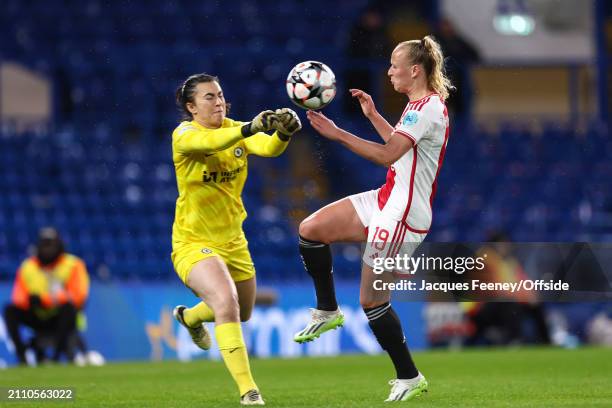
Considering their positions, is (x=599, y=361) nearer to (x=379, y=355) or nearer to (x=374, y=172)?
(x=379, y=355)

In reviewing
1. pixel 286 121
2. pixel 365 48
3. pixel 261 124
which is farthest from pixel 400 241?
pixel 365 48

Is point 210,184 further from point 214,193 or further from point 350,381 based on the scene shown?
point 350,381

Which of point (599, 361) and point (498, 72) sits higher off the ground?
point (498, 72)

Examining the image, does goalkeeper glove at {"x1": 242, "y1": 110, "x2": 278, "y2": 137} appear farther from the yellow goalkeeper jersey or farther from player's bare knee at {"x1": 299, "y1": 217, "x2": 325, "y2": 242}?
player's bare knee at {"x1": 299, "y1": 217, "x2": 325, "y2": 242}

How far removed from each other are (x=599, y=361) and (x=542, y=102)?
38.3 ft

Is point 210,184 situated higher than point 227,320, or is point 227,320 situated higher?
point 210,184

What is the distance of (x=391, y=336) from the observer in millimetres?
8047

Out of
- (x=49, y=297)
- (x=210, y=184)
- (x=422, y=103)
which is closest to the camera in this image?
(x=422, y=103)

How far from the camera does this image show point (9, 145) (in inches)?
741

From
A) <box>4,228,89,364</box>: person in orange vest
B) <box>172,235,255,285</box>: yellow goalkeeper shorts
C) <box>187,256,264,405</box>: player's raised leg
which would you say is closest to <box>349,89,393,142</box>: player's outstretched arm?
<box>172,235,255,285</box>: yellow goalkeeper shorts

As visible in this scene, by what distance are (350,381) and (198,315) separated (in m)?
1.85

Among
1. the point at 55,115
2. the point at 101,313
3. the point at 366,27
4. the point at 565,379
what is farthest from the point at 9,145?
the point at 565,379

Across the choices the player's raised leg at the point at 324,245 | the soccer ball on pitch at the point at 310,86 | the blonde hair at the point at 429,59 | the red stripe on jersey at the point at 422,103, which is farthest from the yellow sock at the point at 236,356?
the blonde hair at the point at 429,59

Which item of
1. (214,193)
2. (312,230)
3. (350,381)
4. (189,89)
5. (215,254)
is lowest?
(350,381)
